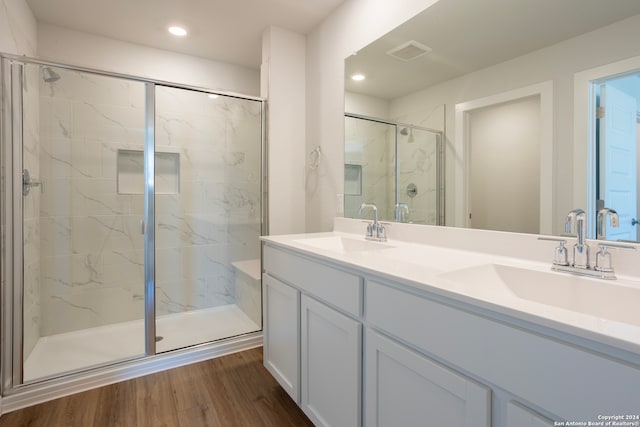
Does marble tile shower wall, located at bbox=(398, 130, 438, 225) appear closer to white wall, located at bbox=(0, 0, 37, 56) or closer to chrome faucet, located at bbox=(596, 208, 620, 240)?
chrome faucet, located at bbox=(596, 208, 620, 240)

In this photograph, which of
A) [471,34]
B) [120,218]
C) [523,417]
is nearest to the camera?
[523,417]

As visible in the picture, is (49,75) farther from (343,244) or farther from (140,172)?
(343,244)

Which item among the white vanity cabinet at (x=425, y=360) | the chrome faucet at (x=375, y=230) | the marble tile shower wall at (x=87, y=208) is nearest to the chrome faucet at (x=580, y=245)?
the white vanity cabinet at (x=425, y=360)

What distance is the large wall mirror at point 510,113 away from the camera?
987mm

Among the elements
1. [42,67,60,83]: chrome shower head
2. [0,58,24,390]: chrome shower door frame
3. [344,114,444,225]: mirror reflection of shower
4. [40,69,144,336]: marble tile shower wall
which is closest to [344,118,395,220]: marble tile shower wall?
[344,114,444,225]: mirror reflection of shower

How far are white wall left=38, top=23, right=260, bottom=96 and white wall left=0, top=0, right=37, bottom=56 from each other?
5.7 inches

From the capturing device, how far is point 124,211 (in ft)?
8.33

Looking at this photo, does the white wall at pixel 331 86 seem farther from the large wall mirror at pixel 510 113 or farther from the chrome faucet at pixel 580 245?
the chrome faucet at pixel 580 245

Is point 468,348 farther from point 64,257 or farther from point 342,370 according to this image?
point 64,257

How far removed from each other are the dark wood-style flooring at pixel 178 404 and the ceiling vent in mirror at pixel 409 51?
189 cm

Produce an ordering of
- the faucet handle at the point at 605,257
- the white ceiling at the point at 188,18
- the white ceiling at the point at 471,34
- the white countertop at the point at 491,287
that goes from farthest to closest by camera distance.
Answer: the white ceiling at the point at 188,18 → the white ceiling at the point at 471,34 → the faucet handle at the point at 605,257 → the white countertop at the point at 491,287

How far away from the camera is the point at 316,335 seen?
1.33 meters

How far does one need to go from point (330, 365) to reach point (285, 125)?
1.77 m

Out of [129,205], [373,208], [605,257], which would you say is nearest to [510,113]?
[605,257]
